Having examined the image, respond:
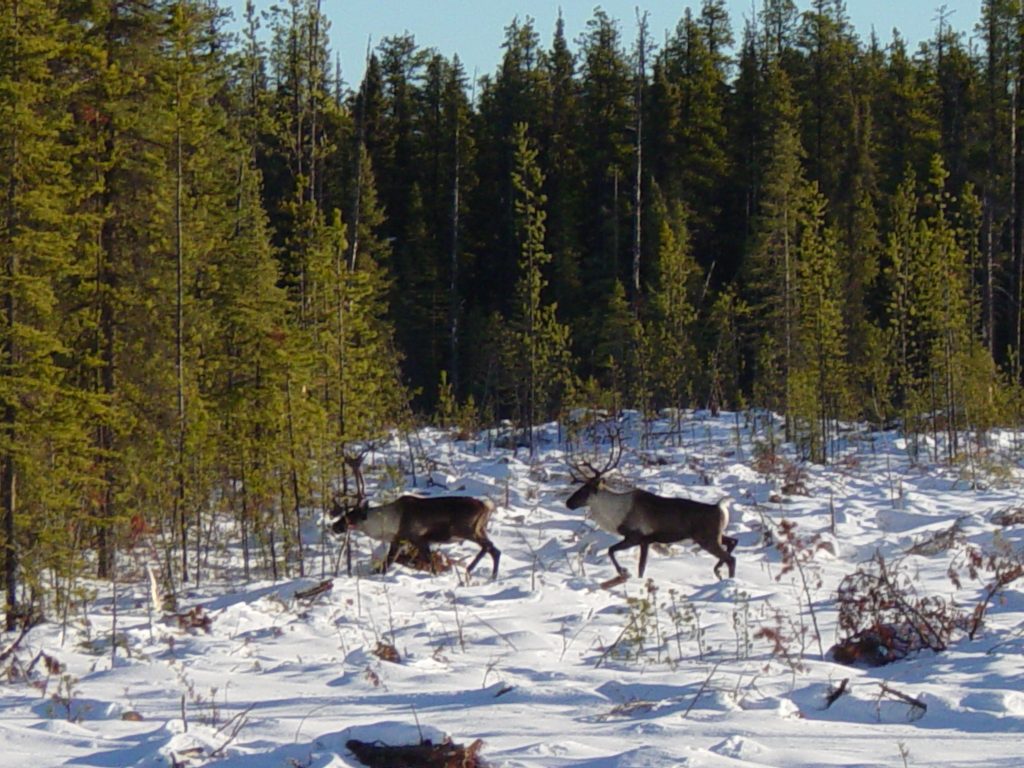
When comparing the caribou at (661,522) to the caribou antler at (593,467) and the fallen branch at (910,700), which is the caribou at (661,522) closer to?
the caribou antler at (593,467)

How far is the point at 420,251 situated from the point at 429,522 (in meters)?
34.9

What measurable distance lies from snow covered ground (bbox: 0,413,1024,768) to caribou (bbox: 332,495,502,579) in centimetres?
49

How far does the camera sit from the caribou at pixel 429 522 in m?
15.7

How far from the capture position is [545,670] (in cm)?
898

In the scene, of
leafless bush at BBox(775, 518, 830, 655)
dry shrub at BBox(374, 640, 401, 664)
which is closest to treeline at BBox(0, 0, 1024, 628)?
dry shrub at BBox(374, 640, 401, 664)

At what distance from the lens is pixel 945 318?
25.5 meters

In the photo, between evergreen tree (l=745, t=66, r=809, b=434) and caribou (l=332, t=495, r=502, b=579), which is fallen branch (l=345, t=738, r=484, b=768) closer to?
caribou (l=332, t=495, r=502, b=579)

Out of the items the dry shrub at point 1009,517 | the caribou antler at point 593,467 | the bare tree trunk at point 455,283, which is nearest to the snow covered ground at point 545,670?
the dry shrub at point 1009,517

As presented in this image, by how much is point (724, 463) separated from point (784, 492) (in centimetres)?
345

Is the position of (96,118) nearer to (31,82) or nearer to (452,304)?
(31,82)

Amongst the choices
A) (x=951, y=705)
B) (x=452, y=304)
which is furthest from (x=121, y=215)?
(x=452, y=304)

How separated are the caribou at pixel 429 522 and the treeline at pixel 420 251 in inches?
46.3

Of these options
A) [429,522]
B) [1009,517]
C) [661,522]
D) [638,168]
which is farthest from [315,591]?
[638,168]

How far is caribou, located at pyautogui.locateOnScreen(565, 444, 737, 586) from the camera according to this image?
15078mm
